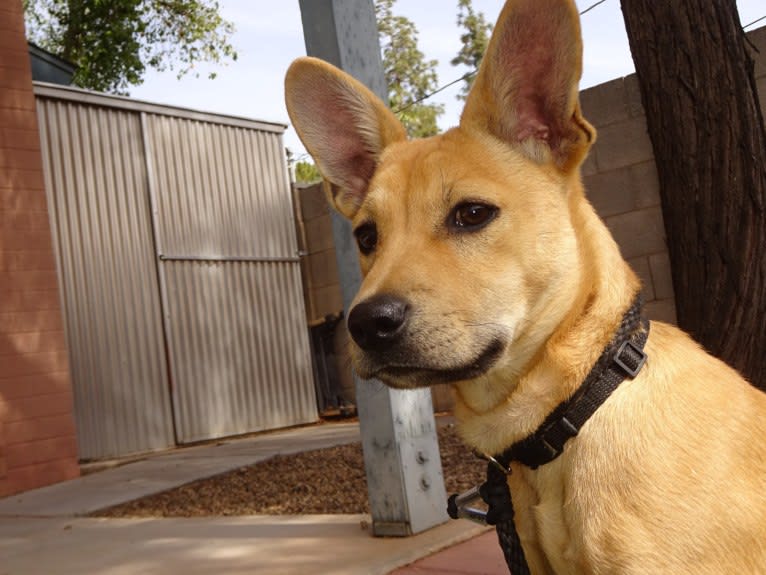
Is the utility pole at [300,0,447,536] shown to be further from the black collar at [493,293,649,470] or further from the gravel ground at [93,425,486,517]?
the black collar at [493,293,649,470]

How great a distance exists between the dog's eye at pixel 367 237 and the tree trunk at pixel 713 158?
1834 millimetres

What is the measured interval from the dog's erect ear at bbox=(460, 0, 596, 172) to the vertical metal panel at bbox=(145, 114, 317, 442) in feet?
26.2

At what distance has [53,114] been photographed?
9.02 meters

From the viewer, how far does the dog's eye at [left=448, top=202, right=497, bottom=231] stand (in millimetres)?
2340

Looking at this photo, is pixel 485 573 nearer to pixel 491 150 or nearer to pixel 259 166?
pixel 491 150

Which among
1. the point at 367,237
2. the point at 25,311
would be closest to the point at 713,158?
the point at 367,237

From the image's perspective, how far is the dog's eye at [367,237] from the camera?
263 cm

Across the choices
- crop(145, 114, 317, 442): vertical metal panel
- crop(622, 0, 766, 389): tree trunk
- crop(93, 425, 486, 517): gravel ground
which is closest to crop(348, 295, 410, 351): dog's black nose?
crop(622, 0, 766, 389): tree trunk

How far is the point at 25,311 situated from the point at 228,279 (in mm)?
3670

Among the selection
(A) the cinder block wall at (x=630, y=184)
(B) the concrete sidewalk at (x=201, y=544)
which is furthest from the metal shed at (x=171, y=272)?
(A) the cinder block wall at (x=630, y=184)

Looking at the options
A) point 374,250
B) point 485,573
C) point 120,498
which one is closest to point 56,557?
point 120,498

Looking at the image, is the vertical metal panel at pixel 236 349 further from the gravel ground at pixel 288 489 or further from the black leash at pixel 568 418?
the black leash at pixel 568 418

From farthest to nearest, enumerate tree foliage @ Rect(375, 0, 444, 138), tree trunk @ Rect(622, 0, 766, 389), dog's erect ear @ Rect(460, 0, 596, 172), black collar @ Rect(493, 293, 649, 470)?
tree foliage @ Rect(375, 0, 444, 138)
tree trunk @ Rect(622, 0, 766, 389)
dog's erect ear @ Rect(460, 0, 596, 172)
black collar @ Rect(493, 293, 649, 470)

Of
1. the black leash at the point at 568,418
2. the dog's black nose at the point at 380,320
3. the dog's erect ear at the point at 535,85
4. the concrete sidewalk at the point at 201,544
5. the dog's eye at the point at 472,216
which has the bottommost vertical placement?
the concrete sidewalk at the point at 201,544
